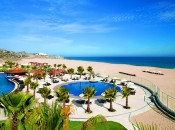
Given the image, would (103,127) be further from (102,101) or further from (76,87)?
(76,87)

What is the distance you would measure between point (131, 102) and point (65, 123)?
23.7 m

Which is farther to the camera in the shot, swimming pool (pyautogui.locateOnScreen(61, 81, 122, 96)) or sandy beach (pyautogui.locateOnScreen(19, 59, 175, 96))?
swimming pool (pyautogui.locateOnScreen(61, 81, 122, 96))

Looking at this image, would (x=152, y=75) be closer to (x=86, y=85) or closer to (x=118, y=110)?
(x=86, y=85)

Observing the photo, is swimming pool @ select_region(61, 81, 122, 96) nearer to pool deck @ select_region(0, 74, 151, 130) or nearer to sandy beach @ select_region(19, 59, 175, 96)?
pool deck @ select_region(0, 74, 151, 130)

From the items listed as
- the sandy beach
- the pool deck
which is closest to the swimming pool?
the pool deck

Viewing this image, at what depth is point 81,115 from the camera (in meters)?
22.2

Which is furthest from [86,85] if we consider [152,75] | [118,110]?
[152,75]

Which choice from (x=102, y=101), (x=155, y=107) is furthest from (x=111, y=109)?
(x=155, y=107)

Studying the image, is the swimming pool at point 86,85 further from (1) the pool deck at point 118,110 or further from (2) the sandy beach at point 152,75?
(2) the sandy beach at point 152,75

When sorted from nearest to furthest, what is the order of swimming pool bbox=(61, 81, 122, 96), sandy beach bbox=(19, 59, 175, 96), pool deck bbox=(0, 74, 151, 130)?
pool deck bbox=(0, 74, 151, 130), sandy beach bbox=(19, 59, 175, 96), swimming pool bbox=(61, 81, 122, 96)

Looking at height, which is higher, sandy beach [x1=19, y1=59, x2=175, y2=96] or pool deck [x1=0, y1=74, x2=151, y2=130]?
sandy beach [x1=19, y1=59, x2=175, y2=96]

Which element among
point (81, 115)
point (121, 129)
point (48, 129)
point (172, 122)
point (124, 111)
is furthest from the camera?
point (124, 111)

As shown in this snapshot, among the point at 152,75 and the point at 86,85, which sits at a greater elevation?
the point at 152,75

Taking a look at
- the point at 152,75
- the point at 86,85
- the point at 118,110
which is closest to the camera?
the point at 118,110
